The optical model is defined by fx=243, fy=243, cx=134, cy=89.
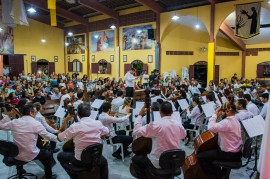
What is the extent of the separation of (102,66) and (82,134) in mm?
16619

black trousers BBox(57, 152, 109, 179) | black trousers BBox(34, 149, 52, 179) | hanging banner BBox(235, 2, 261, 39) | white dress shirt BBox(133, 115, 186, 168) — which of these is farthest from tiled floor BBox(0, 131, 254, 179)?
hanging banner BBox(235, 2, 261, 39)

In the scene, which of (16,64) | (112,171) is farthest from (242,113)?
(16,64)

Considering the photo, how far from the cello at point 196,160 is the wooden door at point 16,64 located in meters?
19.0

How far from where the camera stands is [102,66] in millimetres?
19719

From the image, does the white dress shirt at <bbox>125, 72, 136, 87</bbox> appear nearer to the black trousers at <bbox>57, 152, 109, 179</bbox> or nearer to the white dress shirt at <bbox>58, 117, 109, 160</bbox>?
the black trousers at <bbox>57, 152, 109, 179</bbox>

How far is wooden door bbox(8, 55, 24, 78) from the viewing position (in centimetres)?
1934

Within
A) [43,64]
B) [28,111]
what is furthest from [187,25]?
[28,111]

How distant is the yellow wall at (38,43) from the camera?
20.0 metres

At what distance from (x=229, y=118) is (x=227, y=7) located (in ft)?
34.8

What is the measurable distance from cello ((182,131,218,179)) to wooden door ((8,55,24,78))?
1904 centimetres

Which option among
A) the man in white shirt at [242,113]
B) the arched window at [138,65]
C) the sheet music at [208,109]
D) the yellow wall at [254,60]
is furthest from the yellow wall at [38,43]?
the man in white shirt at [242,113]

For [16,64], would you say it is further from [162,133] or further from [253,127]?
[253,127]

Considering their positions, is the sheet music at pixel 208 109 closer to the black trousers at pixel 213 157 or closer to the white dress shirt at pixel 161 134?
the black trousers at pixel 213 157

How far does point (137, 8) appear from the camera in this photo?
1683 cm
